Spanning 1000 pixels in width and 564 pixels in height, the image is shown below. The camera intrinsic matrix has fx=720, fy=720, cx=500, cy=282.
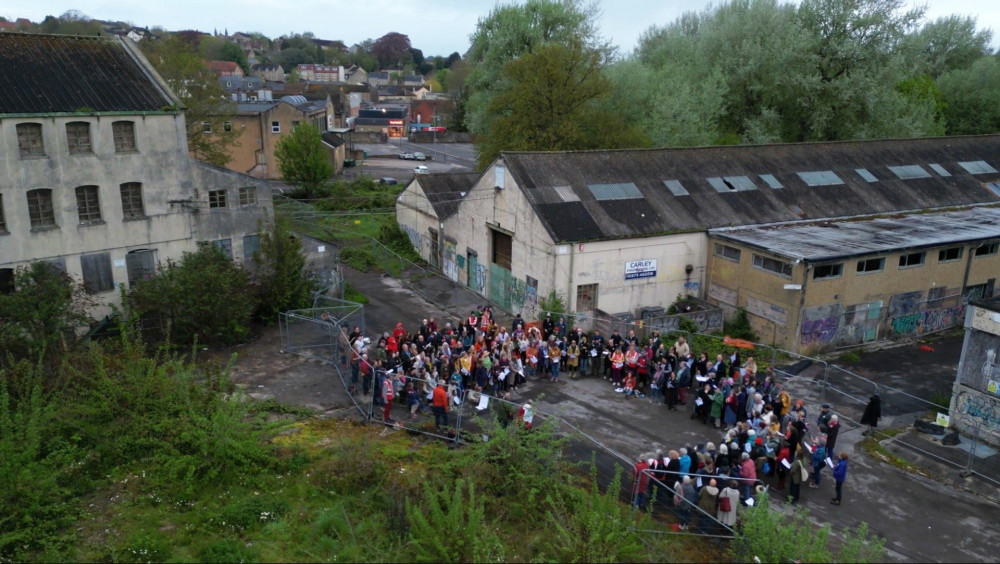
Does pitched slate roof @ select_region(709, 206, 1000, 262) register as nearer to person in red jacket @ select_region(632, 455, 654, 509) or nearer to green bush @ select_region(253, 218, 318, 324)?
person in red jacket @ select_region(632, 455, 654, 509)

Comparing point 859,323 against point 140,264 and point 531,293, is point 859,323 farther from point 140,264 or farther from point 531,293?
point 140,264

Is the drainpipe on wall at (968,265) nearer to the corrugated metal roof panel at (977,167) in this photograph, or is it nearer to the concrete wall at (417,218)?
the corrugated metal roof panel at (977,167)

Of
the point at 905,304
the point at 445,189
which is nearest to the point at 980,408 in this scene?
the point at 905,304

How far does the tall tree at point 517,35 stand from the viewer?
4978cm

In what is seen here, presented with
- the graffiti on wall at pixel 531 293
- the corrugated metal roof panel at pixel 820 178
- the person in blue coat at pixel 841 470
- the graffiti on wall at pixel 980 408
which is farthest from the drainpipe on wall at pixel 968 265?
the person in blue coat at pixel 841 470

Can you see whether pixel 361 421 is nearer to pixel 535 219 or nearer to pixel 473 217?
pixel 535 219

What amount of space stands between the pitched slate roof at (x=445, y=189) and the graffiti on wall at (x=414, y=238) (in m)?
2.50

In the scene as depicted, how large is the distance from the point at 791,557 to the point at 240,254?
23554mm

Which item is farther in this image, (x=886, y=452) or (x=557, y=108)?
(x=557, y=108)

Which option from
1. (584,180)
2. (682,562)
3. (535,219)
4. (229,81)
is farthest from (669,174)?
(229,81)

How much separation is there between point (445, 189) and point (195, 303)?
55.2 feet

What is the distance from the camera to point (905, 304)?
87.4ft

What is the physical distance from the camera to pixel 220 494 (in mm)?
15195

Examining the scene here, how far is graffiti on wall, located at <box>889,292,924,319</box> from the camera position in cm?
2634
